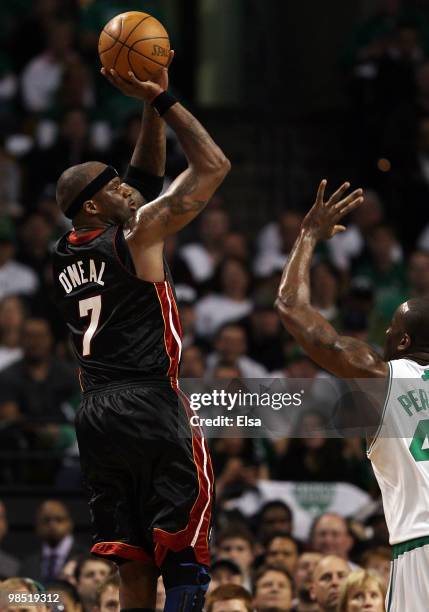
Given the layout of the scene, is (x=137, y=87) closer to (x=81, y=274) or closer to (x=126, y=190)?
(x=126, y=190)

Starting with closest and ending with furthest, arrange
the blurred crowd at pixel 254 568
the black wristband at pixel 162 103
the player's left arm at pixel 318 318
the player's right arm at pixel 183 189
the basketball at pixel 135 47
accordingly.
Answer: the player's left arm at pixel 318 318 < the player's right arm at pixel 183 189 < the black wristband at pixel 162 103 < the basketball at pixel 135 47 < the blurred crowd at pixel 254 568

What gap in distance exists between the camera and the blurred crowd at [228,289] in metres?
9.14

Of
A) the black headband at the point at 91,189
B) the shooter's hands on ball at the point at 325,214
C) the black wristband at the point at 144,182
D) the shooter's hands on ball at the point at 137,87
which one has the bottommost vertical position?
the shooter's hands on ball at the point at 325,214

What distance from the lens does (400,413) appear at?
5.71 m

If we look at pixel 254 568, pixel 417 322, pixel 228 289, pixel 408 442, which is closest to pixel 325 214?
pixel 417 322

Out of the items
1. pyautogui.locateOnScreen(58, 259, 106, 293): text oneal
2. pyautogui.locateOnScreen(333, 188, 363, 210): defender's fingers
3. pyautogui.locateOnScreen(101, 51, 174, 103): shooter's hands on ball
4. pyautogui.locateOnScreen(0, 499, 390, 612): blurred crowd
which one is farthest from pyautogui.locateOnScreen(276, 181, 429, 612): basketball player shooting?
pyautogui.locateOnScreen(0, 499, 390, 612): blurred crowd

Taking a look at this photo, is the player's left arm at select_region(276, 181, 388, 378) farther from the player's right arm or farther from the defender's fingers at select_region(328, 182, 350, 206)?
the player's right arm

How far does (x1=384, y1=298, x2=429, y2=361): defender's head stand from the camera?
18.9ft

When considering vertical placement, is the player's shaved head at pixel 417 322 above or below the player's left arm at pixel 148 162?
below

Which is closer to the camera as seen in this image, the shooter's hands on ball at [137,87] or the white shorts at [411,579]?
the white shorts at [411,579]

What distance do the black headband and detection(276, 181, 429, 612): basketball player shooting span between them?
38.7 inches

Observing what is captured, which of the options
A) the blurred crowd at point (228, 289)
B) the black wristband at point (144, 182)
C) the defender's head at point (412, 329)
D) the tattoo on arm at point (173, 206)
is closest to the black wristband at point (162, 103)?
the tattoo on arm at point (173, 206)

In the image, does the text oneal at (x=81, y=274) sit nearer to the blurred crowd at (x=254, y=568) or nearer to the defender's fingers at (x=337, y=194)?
the defender's fingers at (x=337, y=194)

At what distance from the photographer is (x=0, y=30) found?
53.2ft
